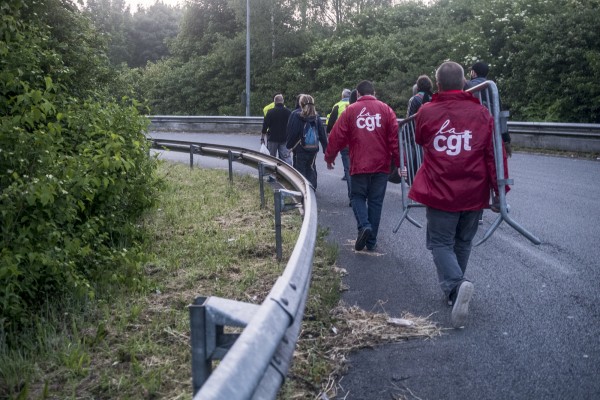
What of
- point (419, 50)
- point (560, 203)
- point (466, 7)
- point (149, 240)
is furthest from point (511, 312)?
point (466, 7)

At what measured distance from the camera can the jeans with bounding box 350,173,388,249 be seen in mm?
8750

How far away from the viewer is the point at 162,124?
38094mm

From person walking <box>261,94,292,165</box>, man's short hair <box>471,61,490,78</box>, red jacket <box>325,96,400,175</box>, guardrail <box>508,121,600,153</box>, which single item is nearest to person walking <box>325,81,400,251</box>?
red jacket <box>325,96,400,175</box>

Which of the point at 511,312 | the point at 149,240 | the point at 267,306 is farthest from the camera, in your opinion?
the point at 149,240

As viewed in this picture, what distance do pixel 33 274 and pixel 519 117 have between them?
2373cm

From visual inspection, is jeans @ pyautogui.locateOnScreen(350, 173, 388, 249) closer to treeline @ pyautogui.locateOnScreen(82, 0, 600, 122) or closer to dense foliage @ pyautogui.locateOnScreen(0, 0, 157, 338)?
dense foliage @ pyautogui.locateOnScreen(0, 0, 157, 338)

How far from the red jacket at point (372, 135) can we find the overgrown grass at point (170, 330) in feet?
3.56

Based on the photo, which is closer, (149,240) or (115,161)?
(115,161)

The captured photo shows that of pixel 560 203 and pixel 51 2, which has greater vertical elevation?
pixel 51 2

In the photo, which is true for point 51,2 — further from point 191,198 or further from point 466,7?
point 466,7

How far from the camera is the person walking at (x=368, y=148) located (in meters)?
8.59

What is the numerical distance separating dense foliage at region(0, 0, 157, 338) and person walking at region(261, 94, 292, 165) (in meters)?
5.49

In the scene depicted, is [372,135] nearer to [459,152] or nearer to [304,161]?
[459,152]

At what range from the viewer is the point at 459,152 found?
5.98 metres
